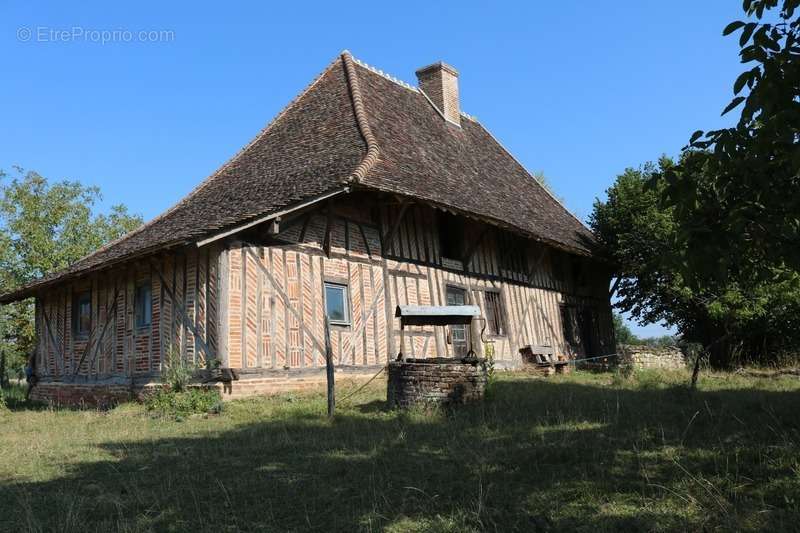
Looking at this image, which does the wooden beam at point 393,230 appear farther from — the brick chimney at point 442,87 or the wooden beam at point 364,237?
the brick chimney at point 442,87

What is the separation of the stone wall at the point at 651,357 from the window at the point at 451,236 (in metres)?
5.67

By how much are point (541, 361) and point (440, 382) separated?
908 centimetres

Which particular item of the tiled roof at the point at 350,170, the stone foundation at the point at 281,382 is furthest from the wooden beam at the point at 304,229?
the stone foundation at the point at 281,382

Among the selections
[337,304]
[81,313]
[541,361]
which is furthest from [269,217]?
[541,361]

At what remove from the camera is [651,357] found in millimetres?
18125

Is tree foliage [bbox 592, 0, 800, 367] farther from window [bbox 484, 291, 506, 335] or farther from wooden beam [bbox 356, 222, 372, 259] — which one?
window [bbox 484, 291, 506, 335]

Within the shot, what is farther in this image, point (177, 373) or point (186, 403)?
point (177, 373)

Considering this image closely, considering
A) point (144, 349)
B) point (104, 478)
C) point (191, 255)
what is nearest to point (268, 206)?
point (191, 255)

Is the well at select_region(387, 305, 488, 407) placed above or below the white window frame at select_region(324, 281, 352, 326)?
below

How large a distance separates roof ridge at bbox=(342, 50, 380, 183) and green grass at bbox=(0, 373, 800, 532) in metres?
4.60

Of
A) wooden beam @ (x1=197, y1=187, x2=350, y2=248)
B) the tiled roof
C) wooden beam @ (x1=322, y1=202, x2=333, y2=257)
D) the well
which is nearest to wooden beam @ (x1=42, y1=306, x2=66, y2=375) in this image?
the tiled roof

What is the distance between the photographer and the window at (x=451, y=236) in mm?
15531

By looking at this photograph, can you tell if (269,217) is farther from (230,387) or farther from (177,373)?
(177,373)

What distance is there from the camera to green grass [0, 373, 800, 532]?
4.13 meters
